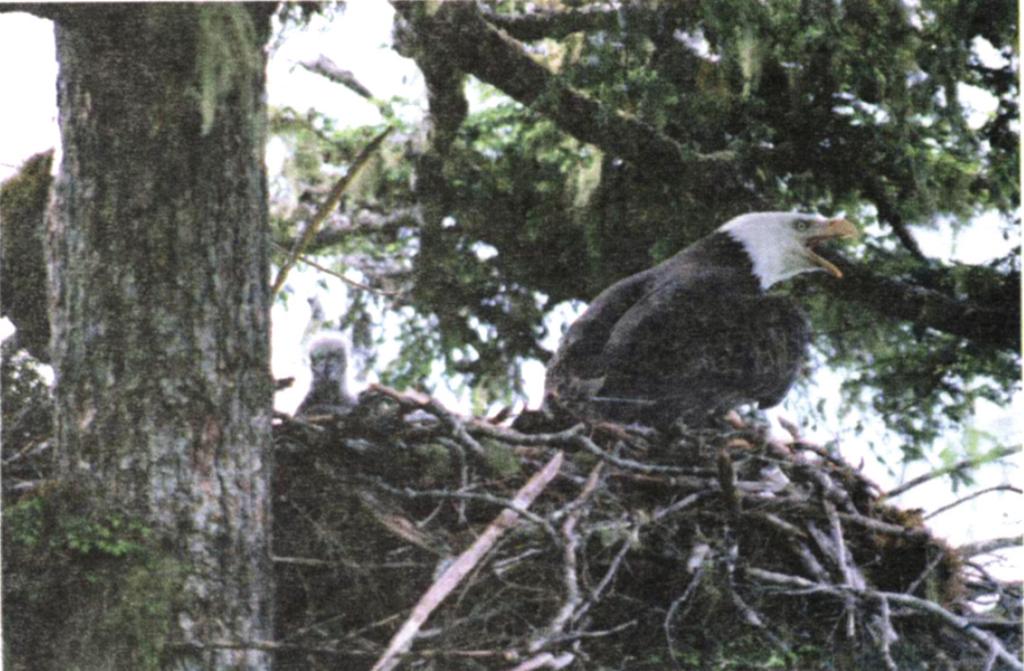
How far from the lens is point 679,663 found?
2426mm

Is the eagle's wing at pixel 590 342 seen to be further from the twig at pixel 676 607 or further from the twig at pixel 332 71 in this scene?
the twig at pixel 332 71

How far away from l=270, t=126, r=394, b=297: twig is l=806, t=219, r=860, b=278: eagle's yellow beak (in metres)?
0.96

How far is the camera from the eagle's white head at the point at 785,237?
2994 millimetres

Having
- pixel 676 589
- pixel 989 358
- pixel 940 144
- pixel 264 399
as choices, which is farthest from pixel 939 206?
pixel 264 399

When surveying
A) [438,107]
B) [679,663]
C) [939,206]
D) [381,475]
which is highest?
[438,107]

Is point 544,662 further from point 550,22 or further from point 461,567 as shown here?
point 550,22

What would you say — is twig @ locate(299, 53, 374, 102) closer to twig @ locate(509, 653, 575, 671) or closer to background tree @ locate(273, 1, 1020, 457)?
background tree @ locate(273, 1, 1020, 457)

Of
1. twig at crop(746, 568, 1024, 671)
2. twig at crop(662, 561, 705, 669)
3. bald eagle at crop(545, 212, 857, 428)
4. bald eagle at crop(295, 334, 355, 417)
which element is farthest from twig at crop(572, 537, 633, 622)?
bald eagle at crop(295, 334, 355, 417)

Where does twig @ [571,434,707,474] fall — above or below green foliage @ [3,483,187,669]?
above

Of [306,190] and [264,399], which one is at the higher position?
[306,190]

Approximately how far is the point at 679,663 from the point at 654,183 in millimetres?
1092

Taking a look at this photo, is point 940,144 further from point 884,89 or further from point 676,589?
point 676,589

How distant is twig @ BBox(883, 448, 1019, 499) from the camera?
8.19 ft

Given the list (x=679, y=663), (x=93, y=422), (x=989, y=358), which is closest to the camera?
(x=93, y=422)
